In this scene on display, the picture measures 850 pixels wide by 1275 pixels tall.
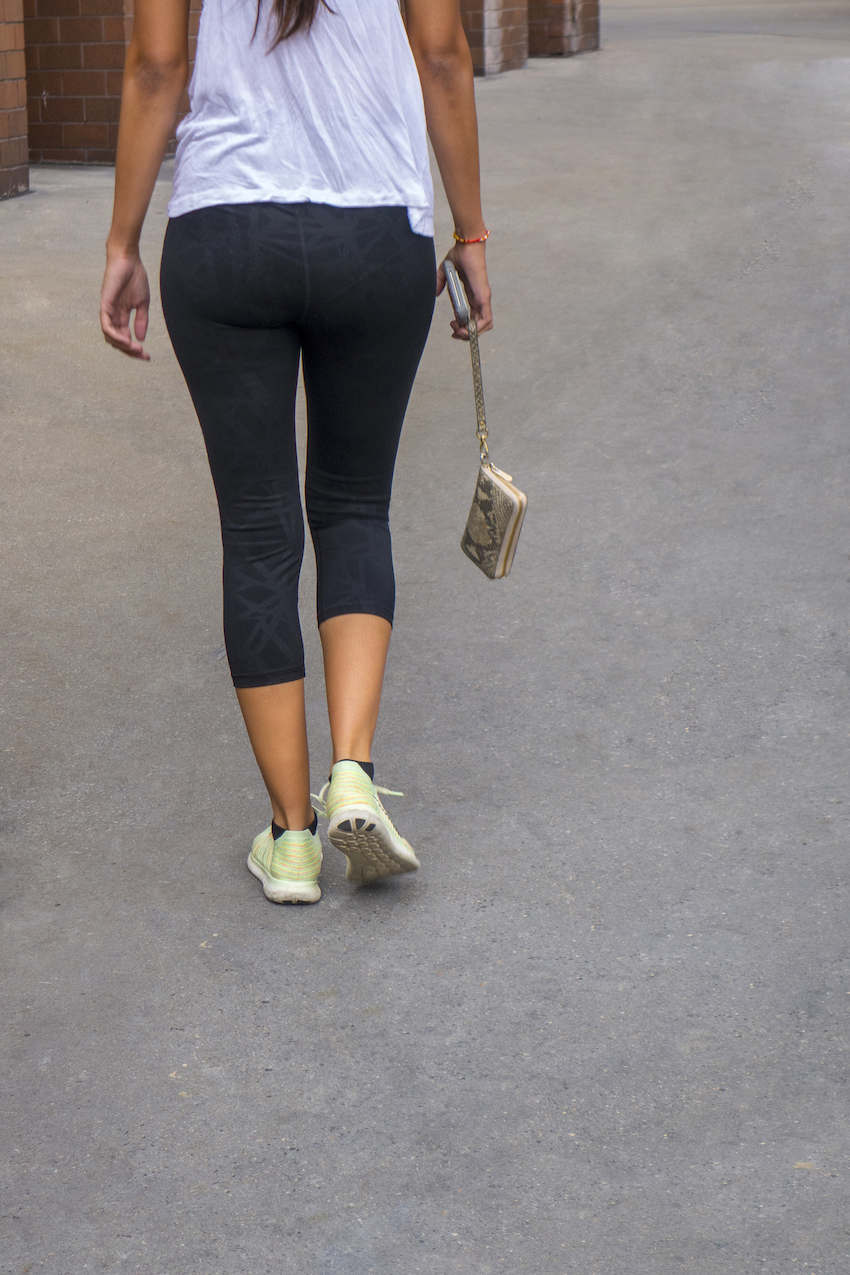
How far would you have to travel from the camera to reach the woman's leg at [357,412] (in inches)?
84.7

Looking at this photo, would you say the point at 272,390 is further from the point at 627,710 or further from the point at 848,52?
the point at 848,52

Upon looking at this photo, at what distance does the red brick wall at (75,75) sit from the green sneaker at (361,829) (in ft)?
22.8

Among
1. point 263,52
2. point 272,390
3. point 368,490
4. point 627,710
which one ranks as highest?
point 263,52

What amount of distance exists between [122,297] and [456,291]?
1.83 feet

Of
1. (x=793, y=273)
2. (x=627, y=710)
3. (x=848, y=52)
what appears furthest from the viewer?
(x=848, y=52)

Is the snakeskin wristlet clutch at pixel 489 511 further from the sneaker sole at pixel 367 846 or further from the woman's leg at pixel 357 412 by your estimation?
the sneaker sole at pixel 367 846

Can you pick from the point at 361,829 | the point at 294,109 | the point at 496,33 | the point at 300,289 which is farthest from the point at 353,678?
the point at 496,33

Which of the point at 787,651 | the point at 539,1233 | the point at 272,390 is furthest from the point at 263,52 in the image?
the point at 787,651

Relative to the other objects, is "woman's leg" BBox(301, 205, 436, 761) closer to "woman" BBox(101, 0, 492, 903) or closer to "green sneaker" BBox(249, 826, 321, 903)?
"woman" BBox(101, 0, 492, 903)

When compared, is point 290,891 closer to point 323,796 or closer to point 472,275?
point 323,796

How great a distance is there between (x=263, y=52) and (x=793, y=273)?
4398mm

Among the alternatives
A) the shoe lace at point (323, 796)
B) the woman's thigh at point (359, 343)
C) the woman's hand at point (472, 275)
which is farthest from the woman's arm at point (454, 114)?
the shoe lace at point (323, 796)

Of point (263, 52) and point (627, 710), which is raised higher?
point (263, 52)

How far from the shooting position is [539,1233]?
1688mm
